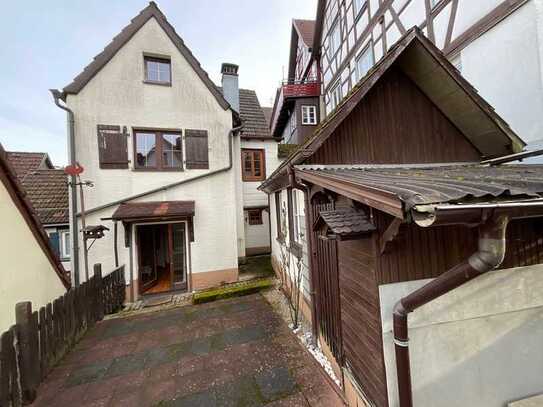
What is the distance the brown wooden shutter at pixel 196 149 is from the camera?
789cm

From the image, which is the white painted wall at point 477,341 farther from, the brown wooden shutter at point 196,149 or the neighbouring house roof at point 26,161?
the neighbouring house roof at point 26,161

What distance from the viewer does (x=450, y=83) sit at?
3469 mm

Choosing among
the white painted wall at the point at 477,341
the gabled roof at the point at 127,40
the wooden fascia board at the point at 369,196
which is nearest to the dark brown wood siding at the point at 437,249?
the white painted wall at the point at 477,341

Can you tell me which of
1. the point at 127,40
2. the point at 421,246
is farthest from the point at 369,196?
the point at 127,40

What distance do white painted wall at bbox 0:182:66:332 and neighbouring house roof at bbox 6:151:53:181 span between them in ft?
37.4

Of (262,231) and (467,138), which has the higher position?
(467,138)

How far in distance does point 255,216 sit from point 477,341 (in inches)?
381

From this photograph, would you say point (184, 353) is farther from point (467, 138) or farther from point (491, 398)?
point (467, 138)

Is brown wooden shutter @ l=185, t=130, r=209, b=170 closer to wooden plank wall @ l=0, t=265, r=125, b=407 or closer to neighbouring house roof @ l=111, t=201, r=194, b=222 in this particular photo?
neighbouring house roof @ l=111, t=201, r=194, b=222

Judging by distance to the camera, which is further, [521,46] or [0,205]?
[521,46]

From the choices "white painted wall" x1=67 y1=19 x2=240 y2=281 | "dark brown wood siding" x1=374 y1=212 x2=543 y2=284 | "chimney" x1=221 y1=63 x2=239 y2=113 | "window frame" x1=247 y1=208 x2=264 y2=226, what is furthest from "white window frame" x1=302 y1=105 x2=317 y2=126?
"dark brown wood siding" x1=374 y1=212 x2=543 y2=284

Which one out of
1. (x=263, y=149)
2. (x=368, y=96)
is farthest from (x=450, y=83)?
(x=263, y=149)

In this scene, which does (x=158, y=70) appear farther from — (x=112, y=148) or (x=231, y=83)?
(x=112, y=148)

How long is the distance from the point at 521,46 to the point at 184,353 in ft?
28.5
